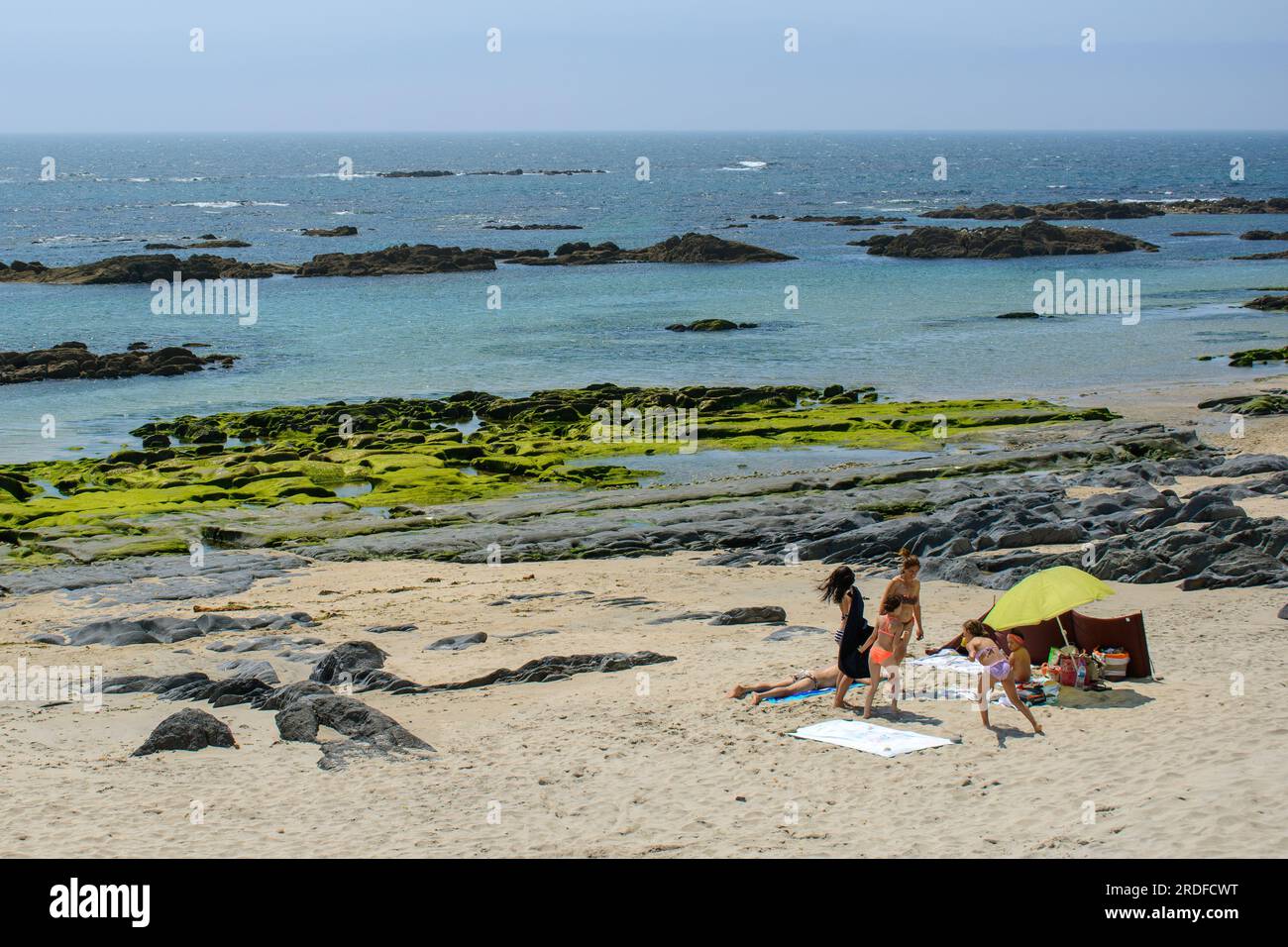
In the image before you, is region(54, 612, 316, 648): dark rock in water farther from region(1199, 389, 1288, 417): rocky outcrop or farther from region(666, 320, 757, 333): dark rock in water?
region(666, 320, 757, 333): dark rock in water

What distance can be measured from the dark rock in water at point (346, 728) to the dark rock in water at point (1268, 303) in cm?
5976

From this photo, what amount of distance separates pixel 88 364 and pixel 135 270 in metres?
32.1

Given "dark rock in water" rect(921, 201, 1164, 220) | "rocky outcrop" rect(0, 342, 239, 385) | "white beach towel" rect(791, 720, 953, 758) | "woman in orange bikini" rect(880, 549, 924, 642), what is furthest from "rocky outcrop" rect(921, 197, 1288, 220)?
"white beach towel" rect(791, 720, 953, 758)

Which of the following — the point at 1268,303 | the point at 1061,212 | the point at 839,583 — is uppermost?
the point at 1061,212

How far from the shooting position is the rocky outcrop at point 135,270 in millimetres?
80375

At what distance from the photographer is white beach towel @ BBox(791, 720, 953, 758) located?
42.7 feet

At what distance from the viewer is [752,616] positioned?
63.5 ft

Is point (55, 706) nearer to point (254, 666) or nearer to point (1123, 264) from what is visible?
point (254, 666)

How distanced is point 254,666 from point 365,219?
111 m

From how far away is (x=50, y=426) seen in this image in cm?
4147

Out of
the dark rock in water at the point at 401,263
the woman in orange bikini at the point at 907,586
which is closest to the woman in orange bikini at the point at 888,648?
the woman in orange bikini at the point at 907,586

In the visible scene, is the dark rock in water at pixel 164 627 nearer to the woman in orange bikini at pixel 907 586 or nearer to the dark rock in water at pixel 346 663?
the dark rock in water at pixel 346 663

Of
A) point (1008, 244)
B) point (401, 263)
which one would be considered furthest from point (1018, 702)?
point (1008, 244)

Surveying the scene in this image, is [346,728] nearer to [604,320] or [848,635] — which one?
[848,635]
